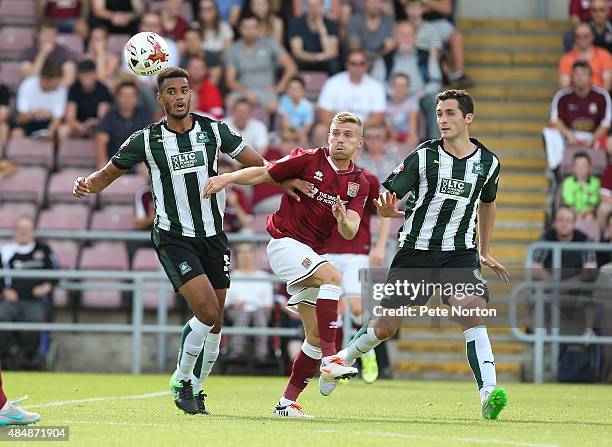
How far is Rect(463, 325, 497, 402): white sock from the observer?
862cm

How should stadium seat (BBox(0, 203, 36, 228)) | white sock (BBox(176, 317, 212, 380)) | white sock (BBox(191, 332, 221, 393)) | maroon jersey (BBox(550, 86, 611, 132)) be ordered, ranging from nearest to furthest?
white sock (BBox(176, 317, 212, 380)) → white sock (BBox(191, 332, 221, 393)) → stadium seat (BBox(0, 203, 36, 228)) → maroon jersey (BBox(550, 86, 611, 132))

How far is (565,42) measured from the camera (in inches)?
691

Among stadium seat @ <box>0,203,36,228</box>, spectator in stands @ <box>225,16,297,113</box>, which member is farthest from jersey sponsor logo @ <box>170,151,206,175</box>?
spectator in stands @ <box>225,16,297,113</box>

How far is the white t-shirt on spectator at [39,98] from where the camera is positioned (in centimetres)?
1664

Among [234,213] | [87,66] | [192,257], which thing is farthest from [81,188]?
[87,66]

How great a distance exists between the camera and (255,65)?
55.9 feet

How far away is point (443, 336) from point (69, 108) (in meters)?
5.29

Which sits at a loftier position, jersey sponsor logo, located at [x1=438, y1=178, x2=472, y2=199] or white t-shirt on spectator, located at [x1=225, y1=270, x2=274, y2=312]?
jersey sponsor logo, located at [x1=438, y1=178, x2=472, y2=199]

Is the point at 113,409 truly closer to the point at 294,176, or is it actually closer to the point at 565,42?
the point at 294,176

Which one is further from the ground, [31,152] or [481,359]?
[31,152]

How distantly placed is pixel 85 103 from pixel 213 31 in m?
1.98

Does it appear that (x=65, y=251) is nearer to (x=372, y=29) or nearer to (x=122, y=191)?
(x=122, y=191)

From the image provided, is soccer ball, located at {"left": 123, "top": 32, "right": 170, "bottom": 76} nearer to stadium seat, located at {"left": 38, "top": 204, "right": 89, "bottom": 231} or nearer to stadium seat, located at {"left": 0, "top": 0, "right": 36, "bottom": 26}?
stadium seat, located at {"left": 38, "top": 204, "right": 89, "bottom": 231}

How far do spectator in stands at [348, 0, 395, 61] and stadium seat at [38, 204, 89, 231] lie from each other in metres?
4.17
